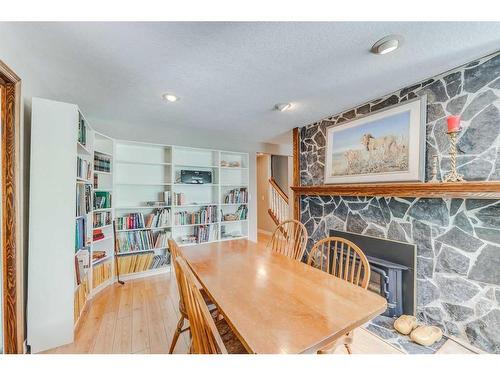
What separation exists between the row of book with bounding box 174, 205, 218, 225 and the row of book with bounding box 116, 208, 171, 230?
0.56ft

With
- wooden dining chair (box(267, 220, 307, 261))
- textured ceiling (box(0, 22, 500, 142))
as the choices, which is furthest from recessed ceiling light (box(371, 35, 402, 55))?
wooden dining chair (box(267, 220, 307, 261))

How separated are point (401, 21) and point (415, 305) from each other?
226 centimetres

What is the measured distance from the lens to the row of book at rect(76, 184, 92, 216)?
194 cm

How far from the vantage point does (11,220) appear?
1434 mm

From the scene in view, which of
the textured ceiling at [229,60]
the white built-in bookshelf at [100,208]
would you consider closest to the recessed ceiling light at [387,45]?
the textured ceiling at [229,60]

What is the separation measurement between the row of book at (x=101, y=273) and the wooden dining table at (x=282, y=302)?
68.0 inches

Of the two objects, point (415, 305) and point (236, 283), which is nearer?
point (236, 283)

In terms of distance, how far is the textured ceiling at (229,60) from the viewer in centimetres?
124

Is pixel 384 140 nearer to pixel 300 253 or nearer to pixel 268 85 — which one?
pixel 268 85

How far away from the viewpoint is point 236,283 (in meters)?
1.20

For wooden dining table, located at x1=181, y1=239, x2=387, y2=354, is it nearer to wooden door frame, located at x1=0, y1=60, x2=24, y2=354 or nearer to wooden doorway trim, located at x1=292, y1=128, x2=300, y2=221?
wooden door frame, located at x1=0, y1=60, x2=24, y2=354

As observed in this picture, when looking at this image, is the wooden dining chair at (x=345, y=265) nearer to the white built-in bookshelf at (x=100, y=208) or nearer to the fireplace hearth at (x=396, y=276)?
the fireplace hearth at (x=396, y=276)
